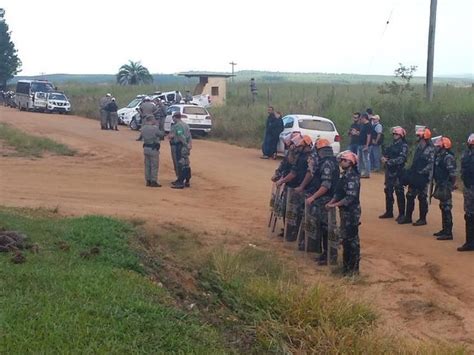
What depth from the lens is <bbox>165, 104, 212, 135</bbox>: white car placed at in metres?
27.8

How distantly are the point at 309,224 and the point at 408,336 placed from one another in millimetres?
3238

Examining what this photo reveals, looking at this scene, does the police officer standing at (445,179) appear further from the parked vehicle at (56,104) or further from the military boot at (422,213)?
the parked vehicle at (56,104)

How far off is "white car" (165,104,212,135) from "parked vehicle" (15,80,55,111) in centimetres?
1785

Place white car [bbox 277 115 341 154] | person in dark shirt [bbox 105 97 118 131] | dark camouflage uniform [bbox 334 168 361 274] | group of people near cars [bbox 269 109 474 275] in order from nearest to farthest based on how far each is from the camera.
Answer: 1. dark camouflage uniform [bbox 334 168 361 274]
2. group of people near cars [bbox 269 109 474 275]
3. white car [bbox 277 115 341 154]
4. person in dark shirt [bbox 105 97 118 131]

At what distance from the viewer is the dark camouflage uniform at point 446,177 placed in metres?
11.0

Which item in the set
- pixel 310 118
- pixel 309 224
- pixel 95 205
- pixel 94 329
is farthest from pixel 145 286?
pixel 310 118

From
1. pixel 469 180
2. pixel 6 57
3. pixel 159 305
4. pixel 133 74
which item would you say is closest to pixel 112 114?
pixel 469 180

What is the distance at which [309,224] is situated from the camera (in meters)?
10.2

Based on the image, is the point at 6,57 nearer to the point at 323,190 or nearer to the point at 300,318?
the point at 323,190

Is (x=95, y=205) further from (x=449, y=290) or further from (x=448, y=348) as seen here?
(x=448, y=348)

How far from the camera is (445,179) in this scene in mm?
11102

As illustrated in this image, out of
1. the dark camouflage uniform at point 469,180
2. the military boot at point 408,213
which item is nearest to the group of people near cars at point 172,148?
the military boot at point 408,213

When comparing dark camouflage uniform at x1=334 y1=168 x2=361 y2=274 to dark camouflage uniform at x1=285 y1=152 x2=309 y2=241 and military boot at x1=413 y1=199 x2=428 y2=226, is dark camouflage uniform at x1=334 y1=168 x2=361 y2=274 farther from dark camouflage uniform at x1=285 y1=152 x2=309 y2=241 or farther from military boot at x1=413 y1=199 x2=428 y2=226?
military boot at x1=413 y1=199 x2=428 y2=226

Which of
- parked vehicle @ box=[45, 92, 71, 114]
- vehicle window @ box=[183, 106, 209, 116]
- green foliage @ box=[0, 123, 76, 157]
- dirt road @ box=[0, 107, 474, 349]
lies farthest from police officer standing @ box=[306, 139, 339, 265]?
parked vehicle @ box=[45, 92, 71, 114]
